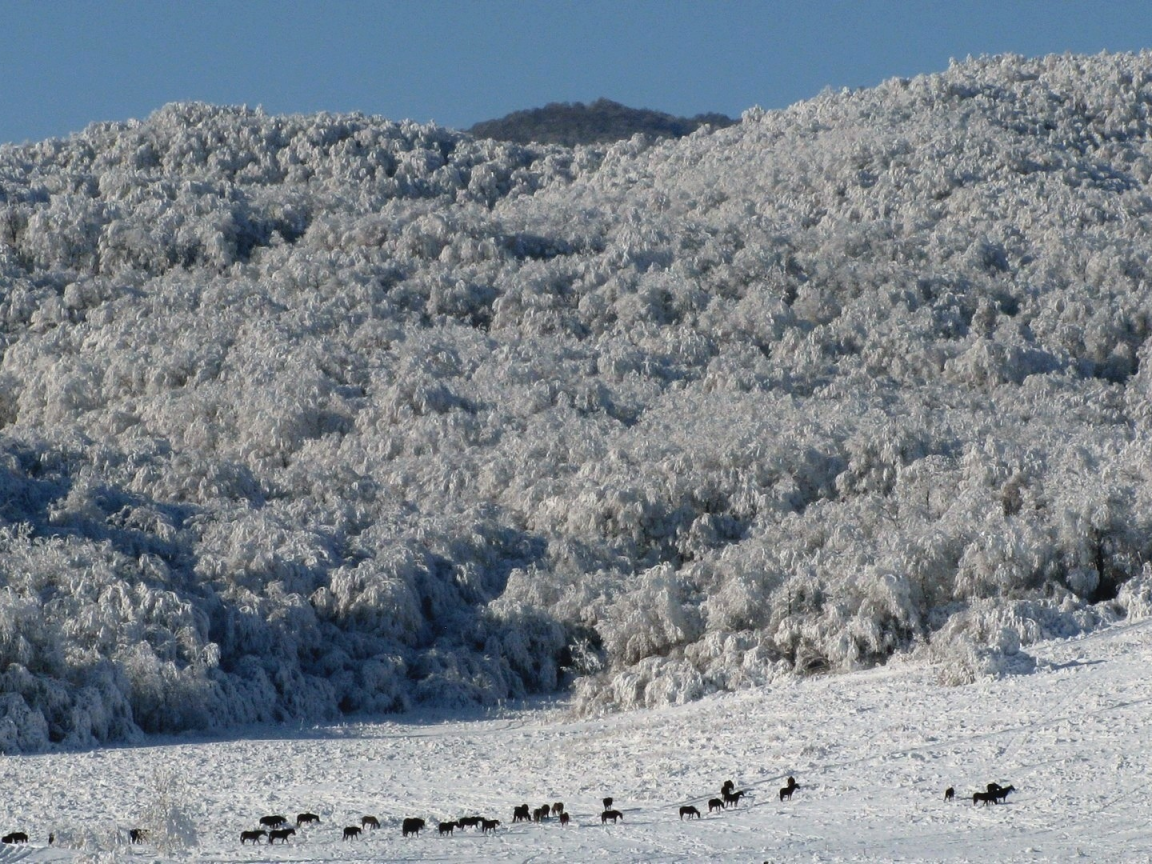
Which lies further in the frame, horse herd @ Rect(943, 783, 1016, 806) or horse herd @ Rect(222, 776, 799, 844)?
horse herd @ Rect(943, 783, 1016, 806)

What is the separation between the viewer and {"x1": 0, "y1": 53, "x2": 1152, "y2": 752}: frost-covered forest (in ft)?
80.3

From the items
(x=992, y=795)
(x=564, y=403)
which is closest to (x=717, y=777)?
(x=992, y=795)

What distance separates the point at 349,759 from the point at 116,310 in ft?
82.8

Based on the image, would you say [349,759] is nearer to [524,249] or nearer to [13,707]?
[13,707]

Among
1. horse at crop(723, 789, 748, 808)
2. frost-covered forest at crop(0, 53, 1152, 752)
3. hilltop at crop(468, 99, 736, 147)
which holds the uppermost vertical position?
hilltop at crop(468, 99, 736, 147)

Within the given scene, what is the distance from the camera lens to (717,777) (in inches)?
680

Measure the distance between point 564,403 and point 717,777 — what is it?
18.8 m

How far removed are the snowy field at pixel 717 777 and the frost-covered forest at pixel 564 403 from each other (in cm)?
139

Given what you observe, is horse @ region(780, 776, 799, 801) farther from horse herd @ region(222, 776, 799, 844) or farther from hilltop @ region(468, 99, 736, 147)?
hilltop @ region(468, 99, 736, 147)

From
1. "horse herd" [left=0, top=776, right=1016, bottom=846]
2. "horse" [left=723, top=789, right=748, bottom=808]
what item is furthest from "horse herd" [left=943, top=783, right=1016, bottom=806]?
"horse" [left=723, top=789, right=748, bottom=808]

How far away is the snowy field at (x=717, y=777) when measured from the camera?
1427 cm

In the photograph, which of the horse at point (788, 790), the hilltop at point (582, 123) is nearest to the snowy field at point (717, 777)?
the horse at point (788, 790)

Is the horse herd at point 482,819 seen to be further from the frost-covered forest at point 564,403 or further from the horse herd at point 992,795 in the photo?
the frost-covered forest at point 564,403

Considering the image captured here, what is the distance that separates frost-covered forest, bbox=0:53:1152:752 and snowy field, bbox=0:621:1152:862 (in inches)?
54.6
